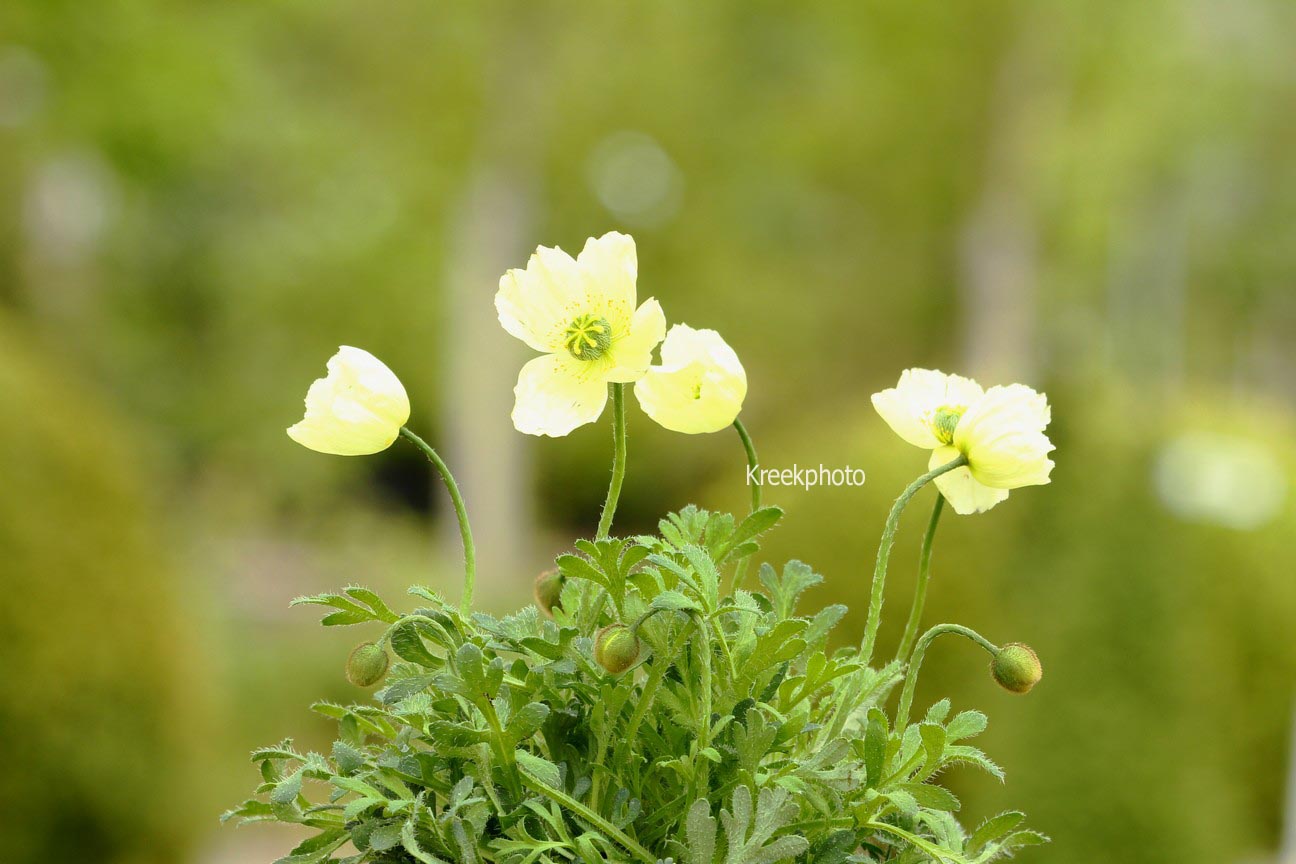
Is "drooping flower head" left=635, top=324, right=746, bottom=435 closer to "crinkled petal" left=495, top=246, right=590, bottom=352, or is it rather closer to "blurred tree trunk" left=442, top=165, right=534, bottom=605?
"crinkled petal" left=495, top=246, right=590, bottom=352

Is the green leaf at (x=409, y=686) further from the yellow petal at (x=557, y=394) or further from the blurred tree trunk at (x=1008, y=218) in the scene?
the blurred tree trunk at (x=1008, y=218)

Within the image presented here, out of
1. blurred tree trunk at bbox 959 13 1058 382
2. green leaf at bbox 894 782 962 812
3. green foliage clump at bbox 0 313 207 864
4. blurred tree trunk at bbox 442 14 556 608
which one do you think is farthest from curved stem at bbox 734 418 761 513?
blurred tree trunk at bbox 959 13 1058 382

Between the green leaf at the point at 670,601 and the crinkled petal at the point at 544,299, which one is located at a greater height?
the crinkled petal at the point at 544,299

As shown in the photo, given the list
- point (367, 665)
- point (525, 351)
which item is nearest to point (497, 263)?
point (525, 351)

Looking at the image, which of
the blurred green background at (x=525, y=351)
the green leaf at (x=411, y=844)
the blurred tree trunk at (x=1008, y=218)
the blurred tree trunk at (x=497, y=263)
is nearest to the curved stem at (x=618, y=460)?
the green leaf at (x=411, y=844)

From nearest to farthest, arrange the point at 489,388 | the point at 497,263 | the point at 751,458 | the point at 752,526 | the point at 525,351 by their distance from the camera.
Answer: the point at 752,526 → the point at 751,458 → the point at 497,263 → the point at 489,388 → the point at 525,351

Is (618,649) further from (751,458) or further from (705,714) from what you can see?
(751,458)

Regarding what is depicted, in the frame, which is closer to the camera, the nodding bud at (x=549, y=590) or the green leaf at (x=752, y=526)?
the green leaf at (x=752, y=526)
